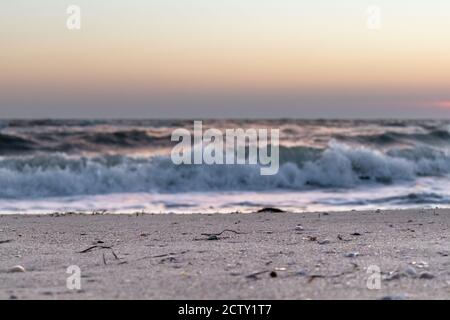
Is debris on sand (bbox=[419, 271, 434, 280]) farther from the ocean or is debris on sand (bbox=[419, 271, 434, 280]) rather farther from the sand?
the ocean

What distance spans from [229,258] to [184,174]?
9.10 m

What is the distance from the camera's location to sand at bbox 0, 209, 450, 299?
322cm

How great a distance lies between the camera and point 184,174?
13172 mm

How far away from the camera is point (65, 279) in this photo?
3.54 metres

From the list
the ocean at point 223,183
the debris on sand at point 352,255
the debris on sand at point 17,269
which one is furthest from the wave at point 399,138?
the debris on sand at point 17,269

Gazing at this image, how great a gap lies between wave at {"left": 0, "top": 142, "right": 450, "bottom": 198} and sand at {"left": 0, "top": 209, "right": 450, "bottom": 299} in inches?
207

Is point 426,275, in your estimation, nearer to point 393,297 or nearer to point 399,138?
point 393,297

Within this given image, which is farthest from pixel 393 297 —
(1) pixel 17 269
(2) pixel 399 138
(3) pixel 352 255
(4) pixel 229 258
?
(2) pixel 399 138

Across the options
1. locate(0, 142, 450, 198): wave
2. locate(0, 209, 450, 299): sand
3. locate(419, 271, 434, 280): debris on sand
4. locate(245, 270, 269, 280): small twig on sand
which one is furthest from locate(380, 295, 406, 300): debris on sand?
locate(0, 142, 450, 198): wave

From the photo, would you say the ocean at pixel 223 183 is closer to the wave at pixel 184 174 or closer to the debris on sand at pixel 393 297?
the wave at pixel 184 174

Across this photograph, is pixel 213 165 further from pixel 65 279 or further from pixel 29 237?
pixel 65 279

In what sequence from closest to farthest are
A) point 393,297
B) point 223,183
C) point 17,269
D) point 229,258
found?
point 393,297 → point 17,269 → point 229,258 → point 223,183
